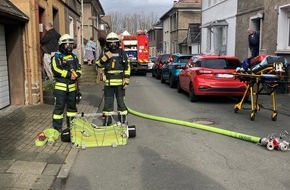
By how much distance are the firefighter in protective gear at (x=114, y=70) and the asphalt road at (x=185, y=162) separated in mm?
847

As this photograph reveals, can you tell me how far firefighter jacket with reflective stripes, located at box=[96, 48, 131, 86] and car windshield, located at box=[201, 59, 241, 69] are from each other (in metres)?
4.97

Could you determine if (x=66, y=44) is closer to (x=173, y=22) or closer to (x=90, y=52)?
(x=90, y=52)

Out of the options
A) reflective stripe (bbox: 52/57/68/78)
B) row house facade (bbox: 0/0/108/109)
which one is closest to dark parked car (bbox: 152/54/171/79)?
row house facade (bbox: 0/0/108/109)

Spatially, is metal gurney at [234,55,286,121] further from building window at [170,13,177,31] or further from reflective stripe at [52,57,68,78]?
building window at [170,13,177,31]

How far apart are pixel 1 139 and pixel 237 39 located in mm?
16256

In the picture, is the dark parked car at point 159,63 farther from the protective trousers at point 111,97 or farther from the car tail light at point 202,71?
the protective trousers at point 111,97

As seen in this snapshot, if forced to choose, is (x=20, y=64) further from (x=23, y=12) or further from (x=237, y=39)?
(x=237, y=39)

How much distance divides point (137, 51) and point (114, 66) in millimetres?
19765

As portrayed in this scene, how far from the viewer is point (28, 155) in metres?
5.87

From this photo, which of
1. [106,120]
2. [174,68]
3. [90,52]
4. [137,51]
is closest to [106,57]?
[106,120]

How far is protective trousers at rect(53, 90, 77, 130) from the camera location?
7.21 m

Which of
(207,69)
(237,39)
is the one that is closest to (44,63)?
(207,69)

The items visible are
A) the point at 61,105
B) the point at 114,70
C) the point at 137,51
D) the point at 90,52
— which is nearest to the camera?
the point at 61,105

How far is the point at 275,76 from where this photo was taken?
8.27m
